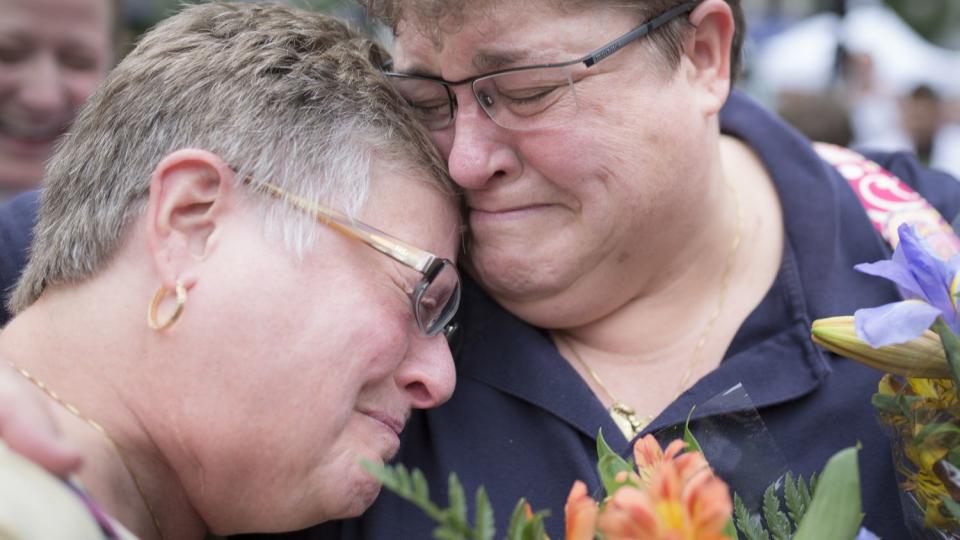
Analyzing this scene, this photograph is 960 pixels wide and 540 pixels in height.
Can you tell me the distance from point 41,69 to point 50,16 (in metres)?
0.19

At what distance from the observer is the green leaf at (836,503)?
141 centimetres

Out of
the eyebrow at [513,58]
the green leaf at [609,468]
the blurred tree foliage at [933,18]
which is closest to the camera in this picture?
the green leaf at [609,468]

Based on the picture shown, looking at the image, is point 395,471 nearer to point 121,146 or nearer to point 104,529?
point 104,529

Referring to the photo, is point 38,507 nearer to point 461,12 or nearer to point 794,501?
point 794,501

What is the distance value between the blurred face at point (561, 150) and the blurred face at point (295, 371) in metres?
0.26

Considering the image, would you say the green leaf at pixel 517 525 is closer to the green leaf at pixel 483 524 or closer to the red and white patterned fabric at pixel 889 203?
the green leaf at pixel 483 524

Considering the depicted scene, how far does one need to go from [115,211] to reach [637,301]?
1.21 m

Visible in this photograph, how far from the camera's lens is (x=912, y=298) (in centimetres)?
178

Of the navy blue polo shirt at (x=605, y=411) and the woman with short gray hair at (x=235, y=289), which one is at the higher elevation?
the woman with short gray hair at (x=235, y=289)

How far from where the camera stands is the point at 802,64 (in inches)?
331

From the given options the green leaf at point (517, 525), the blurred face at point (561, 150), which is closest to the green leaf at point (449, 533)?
the green leaf at point (517, 525)

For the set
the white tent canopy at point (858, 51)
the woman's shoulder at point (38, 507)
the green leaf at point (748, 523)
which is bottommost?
the white tent canopy at point (858, 51)

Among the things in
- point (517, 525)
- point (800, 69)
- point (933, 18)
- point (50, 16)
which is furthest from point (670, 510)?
point (933, 18)

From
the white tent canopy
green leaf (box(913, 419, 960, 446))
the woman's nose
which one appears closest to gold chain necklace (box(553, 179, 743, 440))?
the woman's nose
